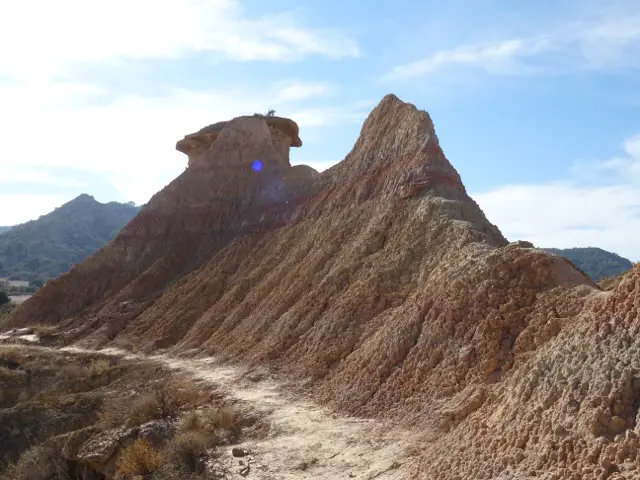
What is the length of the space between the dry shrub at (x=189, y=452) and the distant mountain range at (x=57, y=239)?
90.8m

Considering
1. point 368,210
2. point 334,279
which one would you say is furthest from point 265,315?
point 368,210

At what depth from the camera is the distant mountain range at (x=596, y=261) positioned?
64.7 m

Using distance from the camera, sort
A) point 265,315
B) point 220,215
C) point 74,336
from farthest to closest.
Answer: point 220,215 → point 74,336 → point 265,315

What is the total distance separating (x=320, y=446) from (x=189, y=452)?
2457 mm

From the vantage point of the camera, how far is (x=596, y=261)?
73.4 m

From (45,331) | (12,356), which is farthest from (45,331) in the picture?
(12,356)

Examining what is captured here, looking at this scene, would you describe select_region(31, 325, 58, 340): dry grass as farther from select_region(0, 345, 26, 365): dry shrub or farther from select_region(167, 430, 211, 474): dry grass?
select_region(167, 430, 211, 474): dry grass

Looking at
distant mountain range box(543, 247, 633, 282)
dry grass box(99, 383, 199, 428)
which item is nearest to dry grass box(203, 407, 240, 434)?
dry grass box(99, 383, 199, 428)

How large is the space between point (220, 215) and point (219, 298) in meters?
A: 7.19

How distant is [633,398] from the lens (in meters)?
6.90

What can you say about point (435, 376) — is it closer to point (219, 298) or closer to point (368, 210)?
point (368, 210)

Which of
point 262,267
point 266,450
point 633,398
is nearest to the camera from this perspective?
point 633,398

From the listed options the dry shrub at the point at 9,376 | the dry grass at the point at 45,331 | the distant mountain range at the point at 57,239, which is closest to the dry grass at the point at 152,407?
the dry shrub at the point at 9,376

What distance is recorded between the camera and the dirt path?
9.25 m
